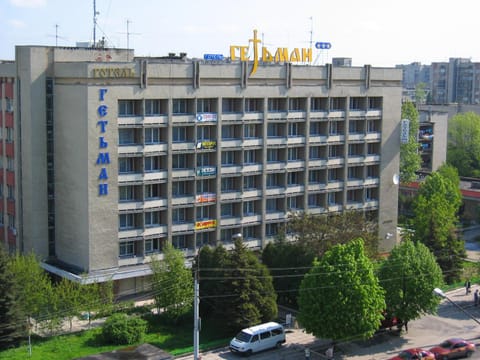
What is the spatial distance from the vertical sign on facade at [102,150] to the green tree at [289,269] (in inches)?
640

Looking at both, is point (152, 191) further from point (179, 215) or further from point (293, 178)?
point (293, 178)

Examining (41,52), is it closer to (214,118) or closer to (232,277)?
(214,118)

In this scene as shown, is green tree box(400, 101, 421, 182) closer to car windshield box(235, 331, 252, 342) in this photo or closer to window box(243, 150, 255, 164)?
window box(243, 150, 255, 164)

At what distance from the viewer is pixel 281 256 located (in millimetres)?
68000

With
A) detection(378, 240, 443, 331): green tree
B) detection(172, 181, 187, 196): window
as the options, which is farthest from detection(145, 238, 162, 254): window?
detection(378, 240, 443, 331): green tree

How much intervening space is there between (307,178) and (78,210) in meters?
25.4

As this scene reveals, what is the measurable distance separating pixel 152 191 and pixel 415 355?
29296 mm

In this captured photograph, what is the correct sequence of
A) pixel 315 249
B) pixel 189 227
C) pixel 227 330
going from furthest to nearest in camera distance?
1. pixel 189 227
2. pixel 315 249
3. pixel 227 330

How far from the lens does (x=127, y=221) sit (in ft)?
234

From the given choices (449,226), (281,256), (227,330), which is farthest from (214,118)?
(449,226)

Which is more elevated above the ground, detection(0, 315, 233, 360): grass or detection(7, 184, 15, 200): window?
detection(7, 184, 15, 200): window

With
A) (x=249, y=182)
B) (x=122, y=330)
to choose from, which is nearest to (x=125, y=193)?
(x=249, y=182)

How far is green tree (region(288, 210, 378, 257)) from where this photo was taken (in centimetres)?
6806

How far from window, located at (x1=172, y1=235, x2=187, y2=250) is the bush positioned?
15232 millimetres
